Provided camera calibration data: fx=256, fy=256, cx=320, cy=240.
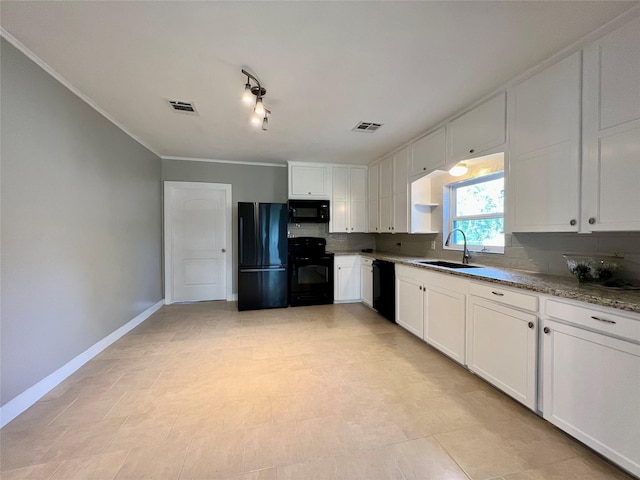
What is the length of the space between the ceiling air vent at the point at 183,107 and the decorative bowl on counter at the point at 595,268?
340 cm

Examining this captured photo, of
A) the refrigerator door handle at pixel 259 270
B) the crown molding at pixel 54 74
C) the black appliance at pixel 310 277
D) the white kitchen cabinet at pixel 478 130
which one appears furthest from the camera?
the black appliance at pixel 310 277

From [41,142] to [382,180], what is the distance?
3.83 meters

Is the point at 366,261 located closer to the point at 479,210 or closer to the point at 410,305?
the point at 410,305

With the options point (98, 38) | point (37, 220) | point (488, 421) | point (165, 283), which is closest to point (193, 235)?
point (165, 283)

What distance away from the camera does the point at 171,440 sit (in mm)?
1497

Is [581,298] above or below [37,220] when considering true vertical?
below

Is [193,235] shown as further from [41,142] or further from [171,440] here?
[171,440]

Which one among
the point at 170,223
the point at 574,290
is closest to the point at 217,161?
the point at 170,223

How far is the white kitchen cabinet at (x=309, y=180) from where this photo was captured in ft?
14.4

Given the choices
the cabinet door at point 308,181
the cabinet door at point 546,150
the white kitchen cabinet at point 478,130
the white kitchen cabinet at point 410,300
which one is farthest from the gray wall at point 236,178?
the cabinet door at point 546,150

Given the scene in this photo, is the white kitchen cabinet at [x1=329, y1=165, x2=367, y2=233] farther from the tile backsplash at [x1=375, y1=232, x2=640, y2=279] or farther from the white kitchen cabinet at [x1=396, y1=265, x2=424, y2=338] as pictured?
the tile backsplash at [x1=375, y1=232, x2=640, y2=279]

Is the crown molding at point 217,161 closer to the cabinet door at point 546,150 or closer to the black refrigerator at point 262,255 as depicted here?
the black refrigerator at point 262,255

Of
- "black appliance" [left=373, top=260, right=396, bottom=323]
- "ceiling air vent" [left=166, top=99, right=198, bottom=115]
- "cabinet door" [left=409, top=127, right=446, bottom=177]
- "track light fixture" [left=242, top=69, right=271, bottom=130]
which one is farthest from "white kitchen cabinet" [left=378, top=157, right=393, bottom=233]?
"ceiling air vent" [left=166, top=99, right=198, bottom=115]

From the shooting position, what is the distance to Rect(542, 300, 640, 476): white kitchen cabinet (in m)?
1.22
